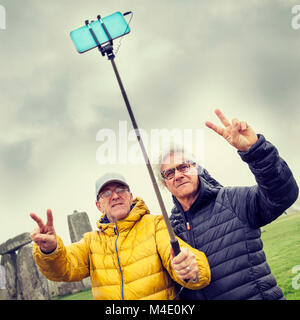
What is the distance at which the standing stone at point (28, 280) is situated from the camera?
12.9 m

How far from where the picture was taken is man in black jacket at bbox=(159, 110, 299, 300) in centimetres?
249

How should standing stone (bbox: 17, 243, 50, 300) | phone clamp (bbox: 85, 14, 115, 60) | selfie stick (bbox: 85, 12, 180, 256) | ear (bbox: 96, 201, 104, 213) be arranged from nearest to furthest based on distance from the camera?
selfie stick (bbox: 85, 12, 180, 256), phone clamp (bbox: 85, 14, 115, 60), ear (bbox: 96, 201, 104, 213), standing stone (bbox: 17, 243, 50, 300)

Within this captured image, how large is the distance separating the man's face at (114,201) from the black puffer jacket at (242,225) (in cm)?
67

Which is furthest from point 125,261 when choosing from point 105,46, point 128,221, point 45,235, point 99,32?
point 99,32

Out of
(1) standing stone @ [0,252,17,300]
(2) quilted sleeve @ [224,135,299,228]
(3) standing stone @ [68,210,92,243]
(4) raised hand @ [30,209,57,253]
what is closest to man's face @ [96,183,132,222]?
(4) raised hand @ [30,209,57,253]

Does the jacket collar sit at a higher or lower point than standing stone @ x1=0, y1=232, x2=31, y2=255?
lower

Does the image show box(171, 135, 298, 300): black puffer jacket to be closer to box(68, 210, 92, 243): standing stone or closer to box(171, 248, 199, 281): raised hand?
box(171, 248, 199, 281): raised hand

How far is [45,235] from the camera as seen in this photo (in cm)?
277

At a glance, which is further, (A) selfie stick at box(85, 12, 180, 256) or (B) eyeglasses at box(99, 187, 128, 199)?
(B) eyeglasses at box(99, 187, 128, 199)

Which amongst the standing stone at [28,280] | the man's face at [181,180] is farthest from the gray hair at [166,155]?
the standing stone at [28,280]

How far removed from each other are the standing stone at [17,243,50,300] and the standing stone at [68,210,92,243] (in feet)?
→ 9.24

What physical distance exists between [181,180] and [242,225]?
0.79 m
